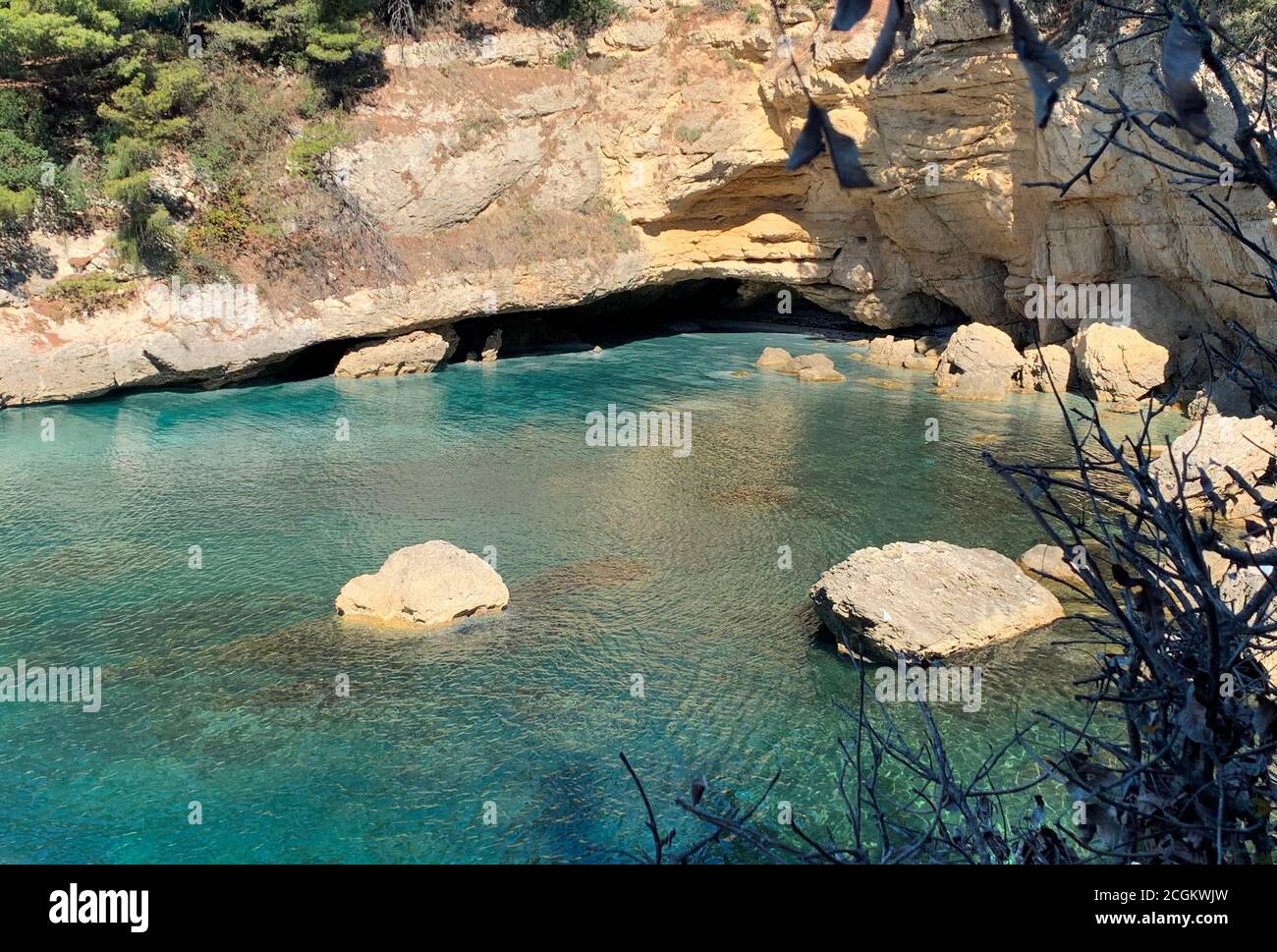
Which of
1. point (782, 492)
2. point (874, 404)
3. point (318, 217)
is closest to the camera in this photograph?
point (782, 492)

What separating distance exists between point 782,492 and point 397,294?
13651mm

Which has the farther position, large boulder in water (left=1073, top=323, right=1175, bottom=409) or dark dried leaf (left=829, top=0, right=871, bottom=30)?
large boulder in water (left=1073, top=323, right=1175, bottom=409)

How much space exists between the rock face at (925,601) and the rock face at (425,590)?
396 cm

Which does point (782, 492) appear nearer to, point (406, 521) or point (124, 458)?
point (406, 521)

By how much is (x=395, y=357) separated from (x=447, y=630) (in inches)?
661

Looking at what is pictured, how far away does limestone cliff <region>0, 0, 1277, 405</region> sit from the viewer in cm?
2327

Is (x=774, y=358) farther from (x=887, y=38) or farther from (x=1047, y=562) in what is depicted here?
(x=887, y=38)

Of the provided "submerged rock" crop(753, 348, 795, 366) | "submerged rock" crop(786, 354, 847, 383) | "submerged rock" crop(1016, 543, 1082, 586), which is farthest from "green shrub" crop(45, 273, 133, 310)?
"submerged rock" crop(1016, 543, 1082, 586)

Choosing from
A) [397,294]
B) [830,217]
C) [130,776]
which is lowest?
[130,776]

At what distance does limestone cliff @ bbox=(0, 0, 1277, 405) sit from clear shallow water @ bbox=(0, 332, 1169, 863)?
341cm

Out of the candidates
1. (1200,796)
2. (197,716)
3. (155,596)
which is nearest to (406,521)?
(155,596)

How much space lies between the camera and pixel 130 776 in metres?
9.36

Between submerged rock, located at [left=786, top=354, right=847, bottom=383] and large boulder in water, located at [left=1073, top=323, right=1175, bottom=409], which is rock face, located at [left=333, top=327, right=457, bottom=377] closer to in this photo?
submerged rock, located at [left=786, top=354, right=847, bottom=383]

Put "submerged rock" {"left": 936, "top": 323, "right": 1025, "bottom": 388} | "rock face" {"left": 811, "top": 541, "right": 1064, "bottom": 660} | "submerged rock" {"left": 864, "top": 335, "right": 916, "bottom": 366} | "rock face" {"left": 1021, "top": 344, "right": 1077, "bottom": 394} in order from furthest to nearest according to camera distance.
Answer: "submerged rock" {"left": 864, "top": 335, "right": 916, "bottom": 366}
"submerged rock" {"left": 936, "top": 323, "right": 1025, "bottom": 388}
"rock face" {"left": 1021, "top": 344, "right": 1077, "bottom": 394}
"rock face" {"left": 811, "top": 541, "right": 1064, "bottom": 660}
